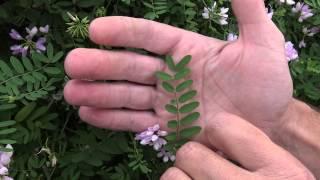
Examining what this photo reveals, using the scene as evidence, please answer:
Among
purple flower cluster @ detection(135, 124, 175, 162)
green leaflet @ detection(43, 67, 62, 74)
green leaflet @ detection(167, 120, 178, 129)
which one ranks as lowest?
purple flower cluster @ detection(135, 124, 175, 162)

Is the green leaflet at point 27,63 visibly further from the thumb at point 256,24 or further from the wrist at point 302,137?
the wrist at point 302,137

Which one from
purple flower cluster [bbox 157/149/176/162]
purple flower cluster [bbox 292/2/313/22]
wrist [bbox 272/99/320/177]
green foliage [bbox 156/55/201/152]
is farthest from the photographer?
purple flower cluster [bbox 292/2/313/22]

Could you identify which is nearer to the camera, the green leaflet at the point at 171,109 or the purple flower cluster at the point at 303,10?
the green leaflet at the point at 171,109

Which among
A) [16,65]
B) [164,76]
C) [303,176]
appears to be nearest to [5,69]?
[16,65]

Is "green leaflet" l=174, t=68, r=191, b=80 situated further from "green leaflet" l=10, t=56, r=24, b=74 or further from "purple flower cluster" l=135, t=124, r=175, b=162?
"green leaflet" l=10, t=56, r=24, b=74

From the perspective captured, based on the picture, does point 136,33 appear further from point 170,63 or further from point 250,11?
point 250,11

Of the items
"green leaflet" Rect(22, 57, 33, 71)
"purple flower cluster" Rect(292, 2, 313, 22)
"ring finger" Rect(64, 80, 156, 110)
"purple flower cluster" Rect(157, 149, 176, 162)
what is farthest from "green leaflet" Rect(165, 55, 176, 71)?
"purple flower cluster" Rect(292, 2, 313, 22)

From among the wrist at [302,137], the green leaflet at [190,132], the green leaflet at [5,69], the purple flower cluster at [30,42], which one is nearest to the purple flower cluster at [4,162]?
the green leaflet at [5,69]
